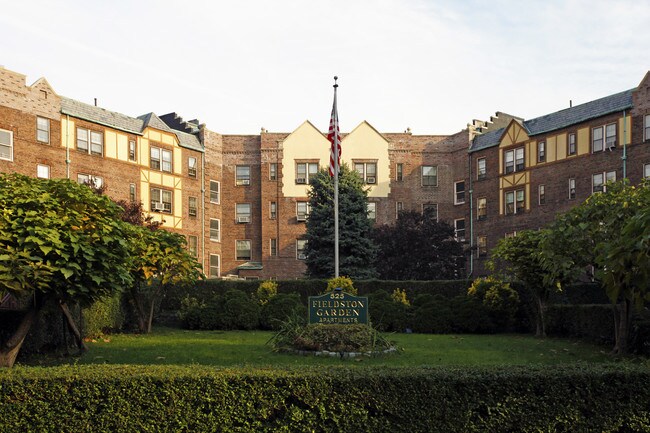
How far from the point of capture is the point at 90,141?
147ft

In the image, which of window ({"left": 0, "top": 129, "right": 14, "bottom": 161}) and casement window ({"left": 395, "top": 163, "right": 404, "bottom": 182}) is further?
casement window ({"left": 395, "top": 163, "right": 404, "bottom": 182})

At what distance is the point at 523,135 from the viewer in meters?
48.7

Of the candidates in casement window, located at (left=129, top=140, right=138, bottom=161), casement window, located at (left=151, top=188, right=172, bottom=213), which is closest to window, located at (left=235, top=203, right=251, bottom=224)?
casement window, located at (left=151, top=188, right=172, bottom=213)

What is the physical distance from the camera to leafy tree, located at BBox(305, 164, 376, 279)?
42000 millimetres

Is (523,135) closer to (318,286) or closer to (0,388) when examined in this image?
(318,286)

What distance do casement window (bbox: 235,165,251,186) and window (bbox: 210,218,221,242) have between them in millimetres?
3604

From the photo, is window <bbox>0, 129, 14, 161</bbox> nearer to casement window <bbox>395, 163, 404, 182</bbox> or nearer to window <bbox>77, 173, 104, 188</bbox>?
window <bbox>77, 173, 104, 188</bbox>

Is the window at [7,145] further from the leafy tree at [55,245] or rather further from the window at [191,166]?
the leafy tree at [55,245]

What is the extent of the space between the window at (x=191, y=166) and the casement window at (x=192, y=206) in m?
1.86

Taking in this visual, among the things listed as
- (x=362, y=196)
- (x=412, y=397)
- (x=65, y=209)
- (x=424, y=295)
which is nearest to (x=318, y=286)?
(x=424, y=295)

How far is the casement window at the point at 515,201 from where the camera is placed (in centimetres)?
4853

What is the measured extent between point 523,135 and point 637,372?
40403 millimetres

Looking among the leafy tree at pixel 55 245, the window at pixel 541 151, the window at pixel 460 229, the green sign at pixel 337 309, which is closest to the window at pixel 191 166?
the window at pixel 460 229

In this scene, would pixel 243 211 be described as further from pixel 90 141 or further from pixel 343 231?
pixel 343 231
